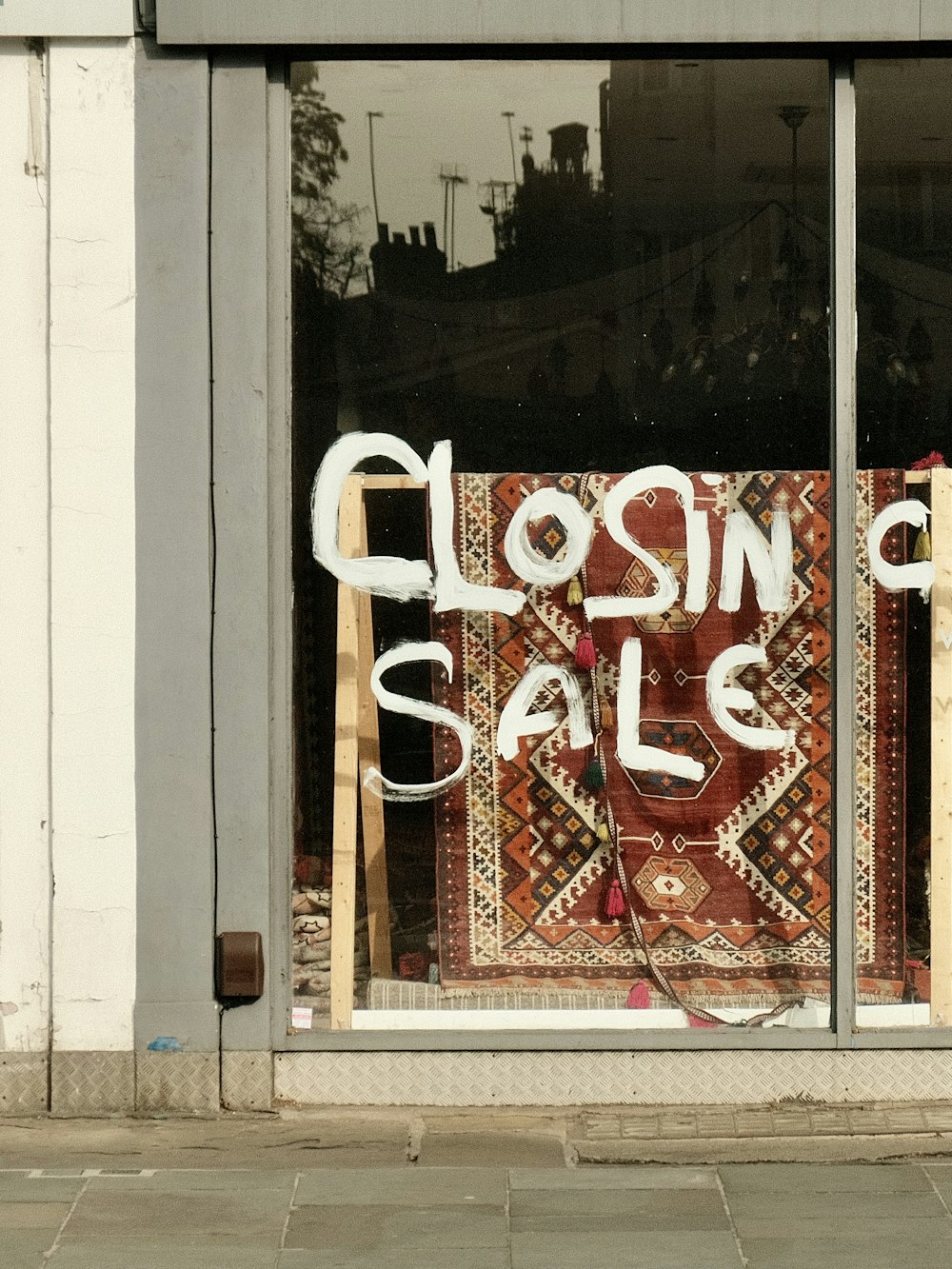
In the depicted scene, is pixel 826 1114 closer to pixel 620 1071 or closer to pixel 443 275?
pixel 620 1071

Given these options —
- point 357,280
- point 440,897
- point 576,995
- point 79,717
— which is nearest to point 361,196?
point 357,280

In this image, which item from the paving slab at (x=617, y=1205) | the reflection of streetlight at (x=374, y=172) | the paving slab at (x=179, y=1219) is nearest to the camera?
the paving slab at (x=179, y=1219)

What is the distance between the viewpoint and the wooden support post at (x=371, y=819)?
592 cm

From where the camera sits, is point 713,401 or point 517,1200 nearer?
point 517,1200

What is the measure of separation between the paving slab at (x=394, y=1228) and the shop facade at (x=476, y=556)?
2.90 ft

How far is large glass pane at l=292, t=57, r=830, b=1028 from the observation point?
580cm

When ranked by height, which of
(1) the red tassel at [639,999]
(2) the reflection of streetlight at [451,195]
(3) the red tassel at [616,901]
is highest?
(2) the reflection of streetlight at [451,195]

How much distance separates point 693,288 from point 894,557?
116 cm

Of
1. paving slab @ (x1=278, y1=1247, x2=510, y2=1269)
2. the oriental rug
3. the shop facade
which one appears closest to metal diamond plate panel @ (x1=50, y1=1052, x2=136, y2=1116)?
the shop facade

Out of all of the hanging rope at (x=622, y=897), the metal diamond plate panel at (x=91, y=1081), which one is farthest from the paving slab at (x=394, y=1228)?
the hanging rope at (x=622, y=897)

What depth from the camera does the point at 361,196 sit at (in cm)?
581

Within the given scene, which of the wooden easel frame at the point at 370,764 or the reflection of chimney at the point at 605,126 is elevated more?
the reflection of chimney at the point at 605,126

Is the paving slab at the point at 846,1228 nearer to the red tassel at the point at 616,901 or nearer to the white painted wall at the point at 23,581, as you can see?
the red tassel at the point at 616,901

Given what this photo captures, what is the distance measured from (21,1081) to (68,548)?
1.79 metres
